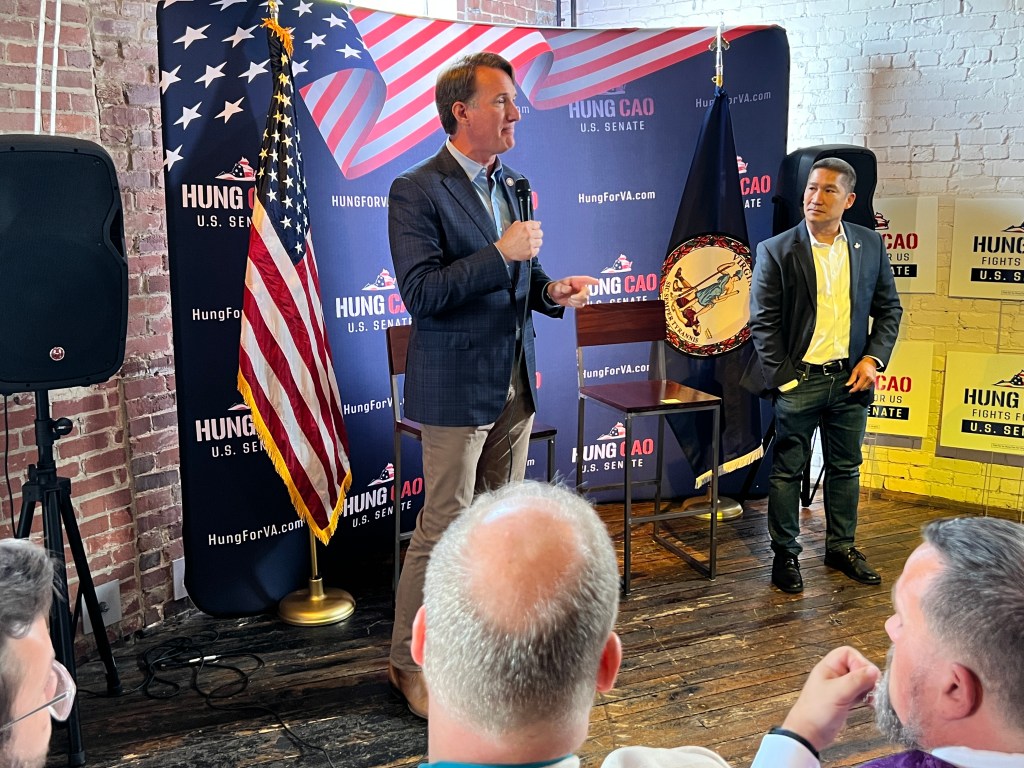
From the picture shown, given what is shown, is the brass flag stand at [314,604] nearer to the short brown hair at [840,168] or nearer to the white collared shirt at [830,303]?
the white collared shirt at [830,303]

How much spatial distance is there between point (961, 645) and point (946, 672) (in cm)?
4

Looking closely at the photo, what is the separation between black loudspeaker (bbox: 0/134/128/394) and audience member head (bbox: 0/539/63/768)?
1543mm

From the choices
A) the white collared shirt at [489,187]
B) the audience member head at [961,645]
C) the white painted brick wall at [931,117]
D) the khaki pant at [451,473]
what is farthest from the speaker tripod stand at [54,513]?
the white painted brick wall at [931,117]

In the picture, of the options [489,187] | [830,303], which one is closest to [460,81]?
[489,187]

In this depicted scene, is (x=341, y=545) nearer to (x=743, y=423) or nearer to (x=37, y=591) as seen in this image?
(x=743, y=423)

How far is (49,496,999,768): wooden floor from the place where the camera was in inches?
101

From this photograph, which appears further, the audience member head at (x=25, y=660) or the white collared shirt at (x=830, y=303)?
the white collared shirt at (x=830, y=303)

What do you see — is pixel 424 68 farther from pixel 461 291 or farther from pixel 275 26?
pixel 461 291

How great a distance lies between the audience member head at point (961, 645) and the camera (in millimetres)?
1067

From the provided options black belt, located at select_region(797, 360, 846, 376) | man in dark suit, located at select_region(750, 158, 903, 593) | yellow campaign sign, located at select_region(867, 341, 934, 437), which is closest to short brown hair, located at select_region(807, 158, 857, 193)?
man in dark suit, located at select_region(750, 158, 903, 593)

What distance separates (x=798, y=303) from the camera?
11.7 feet

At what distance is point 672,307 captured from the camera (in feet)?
14.0

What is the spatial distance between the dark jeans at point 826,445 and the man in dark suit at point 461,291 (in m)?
1.32

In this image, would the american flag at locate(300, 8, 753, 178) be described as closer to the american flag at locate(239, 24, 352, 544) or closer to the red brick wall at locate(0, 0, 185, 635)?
the american flag at locate(239, 24, 352, 544)
